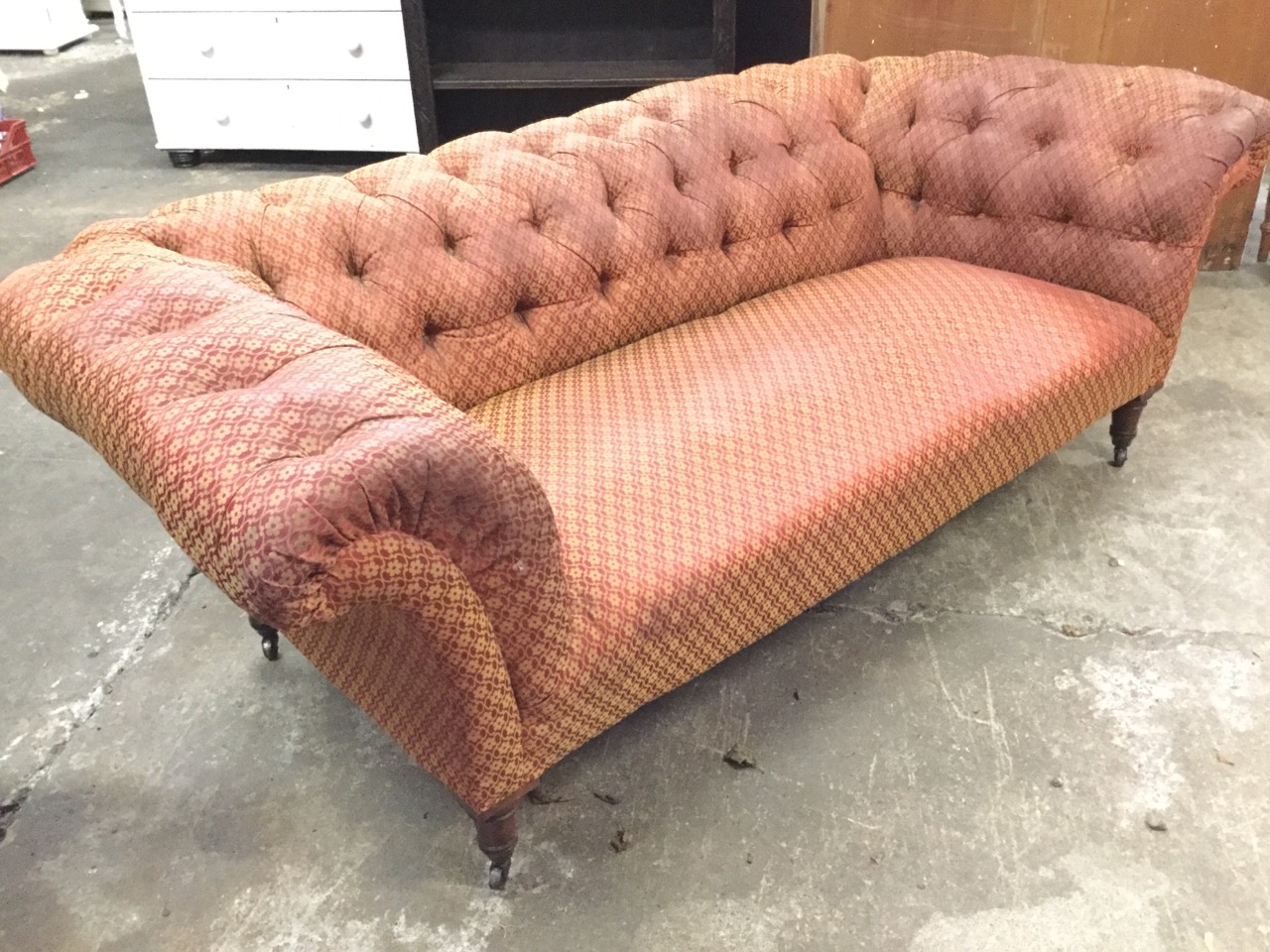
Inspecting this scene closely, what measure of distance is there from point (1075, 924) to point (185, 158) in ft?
11.7

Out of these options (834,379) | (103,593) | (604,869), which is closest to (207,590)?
(103,593)

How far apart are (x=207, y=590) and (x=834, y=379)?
43.6 inches

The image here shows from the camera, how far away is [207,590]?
5.80ft

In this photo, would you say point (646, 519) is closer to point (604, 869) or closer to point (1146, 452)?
point (604, 869)

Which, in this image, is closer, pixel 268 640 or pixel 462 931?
pixel 462 931

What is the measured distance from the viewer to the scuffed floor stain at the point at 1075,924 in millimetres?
1192

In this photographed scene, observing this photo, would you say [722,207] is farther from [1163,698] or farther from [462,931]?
[462,931]

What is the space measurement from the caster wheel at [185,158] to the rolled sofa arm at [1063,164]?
8.54ft

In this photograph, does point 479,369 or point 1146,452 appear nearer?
point 479,369

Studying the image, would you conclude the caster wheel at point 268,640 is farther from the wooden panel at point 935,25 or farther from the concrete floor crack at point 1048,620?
the wooden panel at point 935,25

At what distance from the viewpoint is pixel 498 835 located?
121cm

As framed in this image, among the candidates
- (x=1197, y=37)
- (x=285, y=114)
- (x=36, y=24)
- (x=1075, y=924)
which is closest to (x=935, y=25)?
(x=1197, y=37)

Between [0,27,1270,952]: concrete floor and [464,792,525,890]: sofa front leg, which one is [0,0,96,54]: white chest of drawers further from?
[464,792,525,890]: sofa front leg

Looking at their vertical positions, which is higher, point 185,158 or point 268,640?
point 185,158
